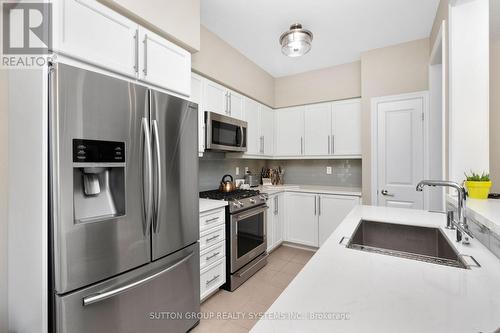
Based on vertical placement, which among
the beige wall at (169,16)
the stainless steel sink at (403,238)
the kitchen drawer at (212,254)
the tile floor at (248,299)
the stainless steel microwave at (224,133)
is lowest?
the tile floor at (248,299)

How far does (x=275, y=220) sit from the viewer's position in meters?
3.30

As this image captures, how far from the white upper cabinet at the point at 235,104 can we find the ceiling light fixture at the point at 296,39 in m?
0.85

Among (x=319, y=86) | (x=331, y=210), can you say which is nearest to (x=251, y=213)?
(x=331, y=210)

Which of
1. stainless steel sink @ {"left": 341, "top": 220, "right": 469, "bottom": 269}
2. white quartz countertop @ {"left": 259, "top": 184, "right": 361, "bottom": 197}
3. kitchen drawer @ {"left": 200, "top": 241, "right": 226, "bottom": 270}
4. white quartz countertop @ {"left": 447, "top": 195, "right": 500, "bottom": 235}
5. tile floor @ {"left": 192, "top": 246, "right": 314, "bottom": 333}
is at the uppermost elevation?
white quartz countertop @ {"left": 447, "top": 195, "right": 500, "bottom": 235}

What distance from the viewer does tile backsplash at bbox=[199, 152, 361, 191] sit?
2.96 metres

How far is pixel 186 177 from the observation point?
5.60 ft

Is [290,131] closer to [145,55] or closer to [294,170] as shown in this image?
[294,170]

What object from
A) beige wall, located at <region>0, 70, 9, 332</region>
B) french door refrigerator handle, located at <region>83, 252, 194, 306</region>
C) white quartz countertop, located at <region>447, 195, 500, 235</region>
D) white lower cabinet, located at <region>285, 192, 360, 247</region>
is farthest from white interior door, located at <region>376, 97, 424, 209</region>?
beige wall, located at <region>0, 70, 9, 332</region>

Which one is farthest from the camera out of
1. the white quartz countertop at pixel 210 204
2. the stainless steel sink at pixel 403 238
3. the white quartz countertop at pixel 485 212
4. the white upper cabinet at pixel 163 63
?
the white quartz countertop at pixel 210 204

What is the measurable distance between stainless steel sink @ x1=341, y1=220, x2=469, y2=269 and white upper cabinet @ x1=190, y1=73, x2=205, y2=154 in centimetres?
157

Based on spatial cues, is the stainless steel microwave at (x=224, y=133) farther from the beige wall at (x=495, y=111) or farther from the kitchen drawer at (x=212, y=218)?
the beige wall at (x=495, y=111)

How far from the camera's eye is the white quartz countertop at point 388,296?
1.87 feet

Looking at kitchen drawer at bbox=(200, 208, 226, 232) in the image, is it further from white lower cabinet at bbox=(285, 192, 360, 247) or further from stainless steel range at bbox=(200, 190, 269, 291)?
white lower cabinet at bbox=(285, 192, 360, 247)

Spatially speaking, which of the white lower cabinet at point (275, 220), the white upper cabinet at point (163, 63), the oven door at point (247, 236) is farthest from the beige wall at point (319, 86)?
the white upper cabinet at point (163, 63)
